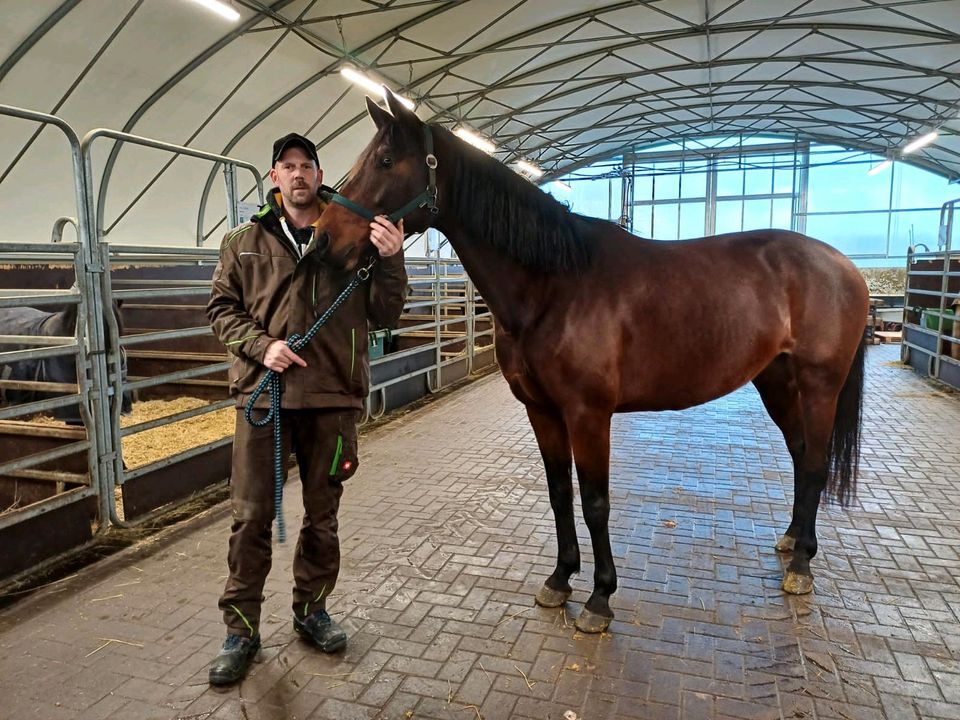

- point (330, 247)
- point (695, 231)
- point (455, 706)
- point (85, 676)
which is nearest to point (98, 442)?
point (85, 676)

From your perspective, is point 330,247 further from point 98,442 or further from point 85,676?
point 98,442

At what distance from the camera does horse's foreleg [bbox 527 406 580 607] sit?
8.05 feet

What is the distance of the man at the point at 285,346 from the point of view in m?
1.94

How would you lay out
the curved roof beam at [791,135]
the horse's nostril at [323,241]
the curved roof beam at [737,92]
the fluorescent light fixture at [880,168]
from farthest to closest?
the fluorescent light fixture at [880,168]
the curved roof beam at [791,135]
the curved roof beam at [737,92]
the horse's nostril at [323,241]

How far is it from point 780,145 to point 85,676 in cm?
2219

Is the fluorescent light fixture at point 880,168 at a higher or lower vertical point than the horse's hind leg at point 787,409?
higher

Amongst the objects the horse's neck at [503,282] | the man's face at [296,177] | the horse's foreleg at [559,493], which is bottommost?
the horse's foreleg at [559,493]

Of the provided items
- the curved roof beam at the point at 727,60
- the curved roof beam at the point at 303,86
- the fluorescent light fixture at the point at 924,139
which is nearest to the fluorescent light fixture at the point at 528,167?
the curved roof beam at the point at 727,60

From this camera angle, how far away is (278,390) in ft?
6.33

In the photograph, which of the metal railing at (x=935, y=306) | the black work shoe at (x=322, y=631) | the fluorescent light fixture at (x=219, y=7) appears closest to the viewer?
the black work shoe at (x=322, y=631)

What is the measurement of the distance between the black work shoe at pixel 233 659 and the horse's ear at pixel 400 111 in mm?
1793

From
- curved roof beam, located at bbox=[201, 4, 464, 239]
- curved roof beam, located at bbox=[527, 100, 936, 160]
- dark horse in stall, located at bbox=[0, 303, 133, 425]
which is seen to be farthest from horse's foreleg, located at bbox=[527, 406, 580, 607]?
curved roof beam, located at bbox=[527, 100, 936, 160]

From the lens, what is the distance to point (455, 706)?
1.85 metres

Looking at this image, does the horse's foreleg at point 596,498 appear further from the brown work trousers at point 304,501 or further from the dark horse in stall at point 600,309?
the brown work trousers at point 304,501
